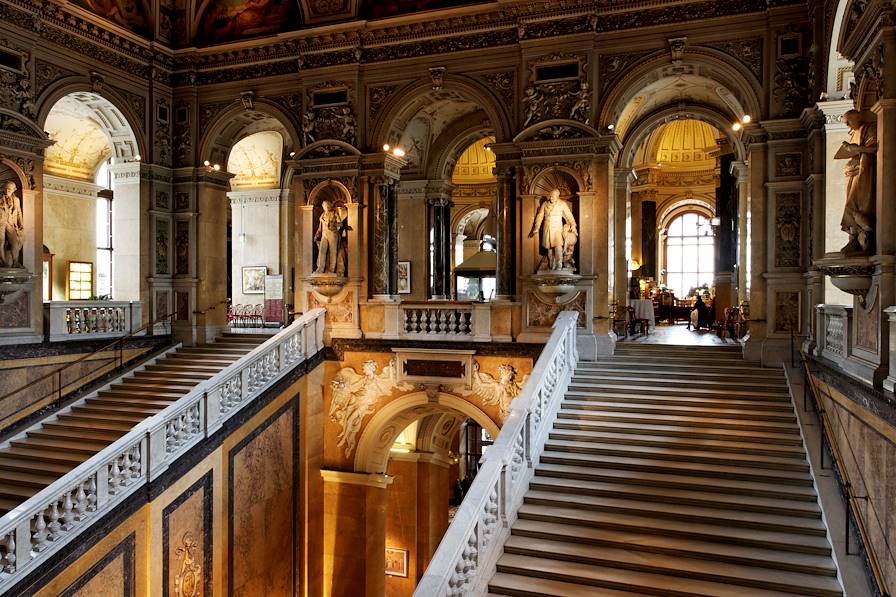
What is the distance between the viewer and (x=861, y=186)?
694 cm

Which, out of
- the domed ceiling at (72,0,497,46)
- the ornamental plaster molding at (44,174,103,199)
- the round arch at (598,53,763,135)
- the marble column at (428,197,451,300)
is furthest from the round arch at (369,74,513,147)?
the ornamental plaster molding at (44,174,103,199)

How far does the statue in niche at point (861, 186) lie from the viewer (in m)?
6.83

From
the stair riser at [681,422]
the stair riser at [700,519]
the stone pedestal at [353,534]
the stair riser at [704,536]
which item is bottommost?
the stone pedestal at [353,534]

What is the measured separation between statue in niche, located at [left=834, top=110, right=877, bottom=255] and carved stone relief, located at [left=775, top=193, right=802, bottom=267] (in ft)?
12.9

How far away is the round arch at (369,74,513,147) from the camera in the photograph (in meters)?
12.5

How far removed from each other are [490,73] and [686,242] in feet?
51.7

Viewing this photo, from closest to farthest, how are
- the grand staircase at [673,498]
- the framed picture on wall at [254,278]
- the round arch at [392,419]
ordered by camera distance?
the grand staircase at [673,498] → the round arch at [392,419] → the framed picture on wall at [254,278]

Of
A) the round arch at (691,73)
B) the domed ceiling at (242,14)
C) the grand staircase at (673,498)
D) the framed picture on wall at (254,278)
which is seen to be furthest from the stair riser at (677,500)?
the framed picture on wall at (254,278)

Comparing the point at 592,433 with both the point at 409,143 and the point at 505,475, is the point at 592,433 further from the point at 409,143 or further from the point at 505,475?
the point at 409,143

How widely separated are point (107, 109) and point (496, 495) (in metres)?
11.3

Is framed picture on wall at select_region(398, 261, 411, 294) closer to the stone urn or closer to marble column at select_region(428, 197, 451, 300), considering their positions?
marble column at select_region(428, 197, 451, 300)

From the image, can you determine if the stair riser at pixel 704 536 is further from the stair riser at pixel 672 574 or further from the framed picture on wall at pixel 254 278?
the framed picture on wall at pixel 254 278

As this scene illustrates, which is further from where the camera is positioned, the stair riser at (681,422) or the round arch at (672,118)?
the round arch at (672,118)

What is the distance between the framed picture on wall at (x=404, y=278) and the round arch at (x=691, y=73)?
22.6 feet
